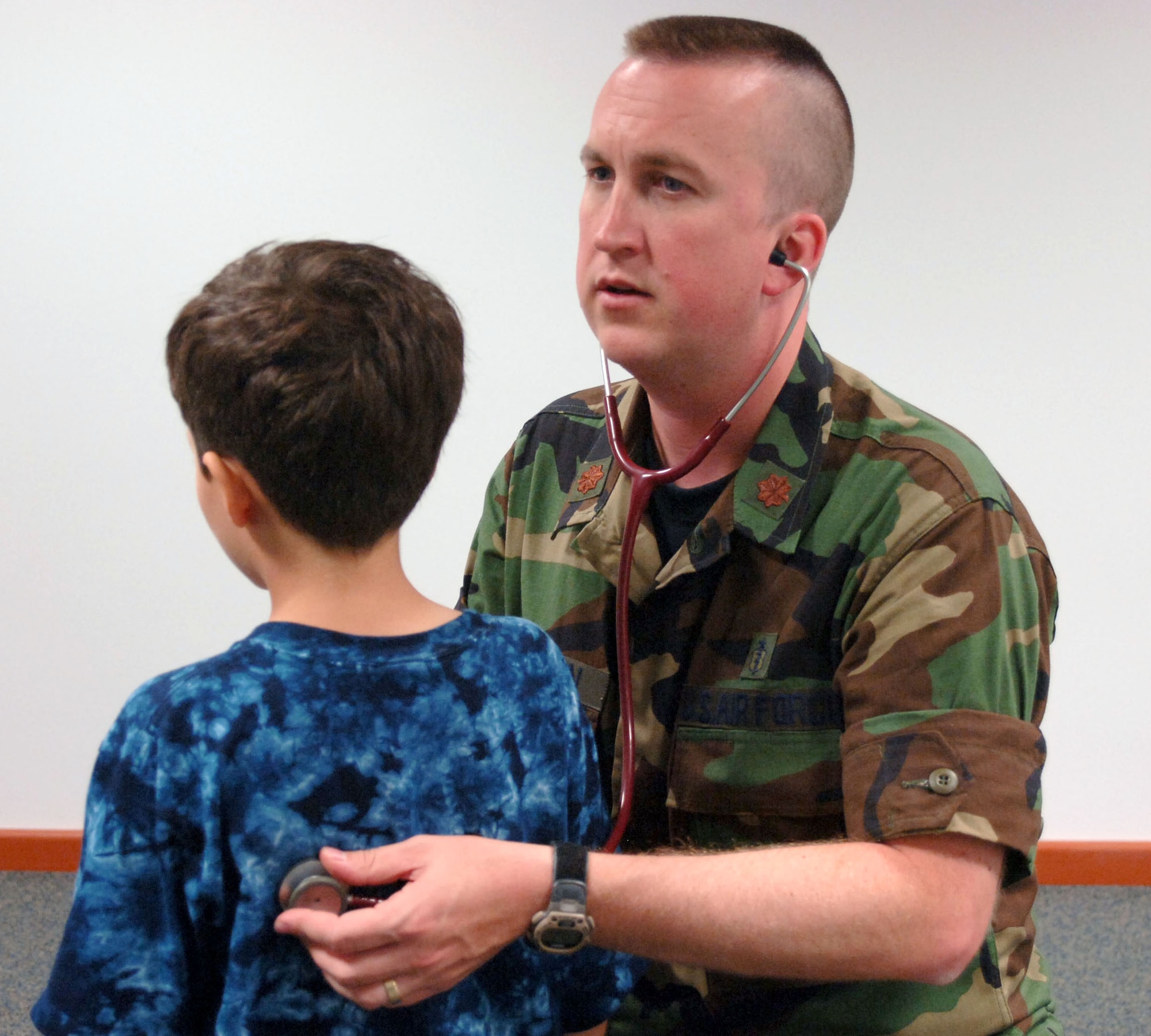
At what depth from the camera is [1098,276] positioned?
2.55 meters

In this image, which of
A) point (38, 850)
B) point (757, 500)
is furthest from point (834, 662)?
point (38, 850)

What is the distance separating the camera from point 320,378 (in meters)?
0.85

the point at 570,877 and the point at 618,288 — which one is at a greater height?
the point at 618,288

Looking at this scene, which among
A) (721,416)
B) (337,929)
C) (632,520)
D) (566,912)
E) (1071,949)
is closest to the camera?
(337,929)

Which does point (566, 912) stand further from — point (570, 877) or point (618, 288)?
point (618, 288)

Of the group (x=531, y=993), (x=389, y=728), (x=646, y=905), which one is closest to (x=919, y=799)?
(x=646, y=905)

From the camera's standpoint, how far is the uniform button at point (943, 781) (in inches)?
39.9

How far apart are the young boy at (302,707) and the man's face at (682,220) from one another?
304 millimetres

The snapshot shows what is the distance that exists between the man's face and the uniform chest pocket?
33 centimetres

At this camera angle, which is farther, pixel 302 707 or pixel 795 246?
pixel 795 246

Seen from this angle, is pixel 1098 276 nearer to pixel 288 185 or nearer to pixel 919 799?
pixel 288 185

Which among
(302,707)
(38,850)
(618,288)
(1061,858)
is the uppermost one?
(618,288)

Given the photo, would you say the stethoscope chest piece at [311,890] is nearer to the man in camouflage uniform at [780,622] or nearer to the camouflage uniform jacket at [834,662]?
the man in camouflage uniform at [780,622]

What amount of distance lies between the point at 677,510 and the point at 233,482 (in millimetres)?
552
